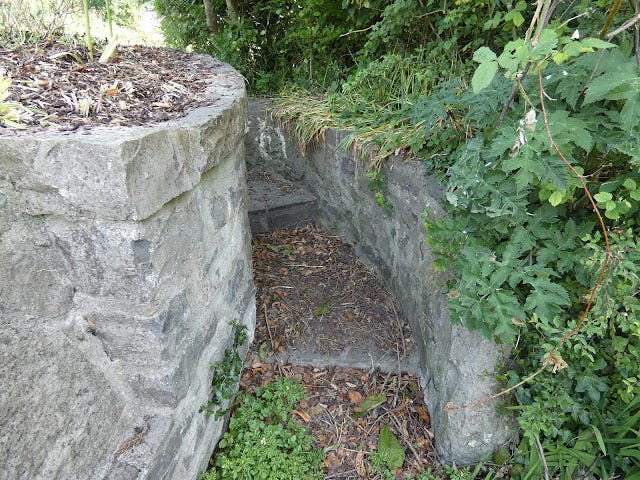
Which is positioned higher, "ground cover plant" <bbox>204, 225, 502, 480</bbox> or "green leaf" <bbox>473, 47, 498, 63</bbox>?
"green leaf" <bbox>473, 47, 498, 63</bbox>

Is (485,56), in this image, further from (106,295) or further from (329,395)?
(329,395)

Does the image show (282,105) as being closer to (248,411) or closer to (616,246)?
(248,411)

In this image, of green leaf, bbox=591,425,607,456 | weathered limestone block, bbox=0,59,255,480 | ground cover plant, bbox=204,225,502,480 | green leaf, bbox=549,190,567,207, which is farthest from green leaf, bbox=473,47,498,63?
ground cover plant, bbox=204,225,502,480

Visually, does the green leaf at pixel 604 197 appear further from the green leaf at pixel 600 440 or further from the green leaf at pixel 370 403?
the green leaf at pixel 370 403

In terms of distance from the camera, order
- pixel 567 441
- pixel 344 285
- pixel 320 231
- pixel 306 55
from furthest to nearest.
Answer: pixel 306 55
pixel 320 231
pixel 344 285
pixel 567 441

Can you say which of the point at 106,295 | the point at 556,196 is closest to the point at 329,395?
the point at 106,295

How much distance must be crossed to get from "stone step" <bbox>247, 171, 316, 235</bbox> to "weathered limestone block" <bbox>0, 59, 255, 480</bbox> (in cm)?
152

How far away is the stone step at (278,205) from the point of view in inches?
127

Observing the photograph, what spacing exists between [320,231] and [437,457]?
178 centimetres

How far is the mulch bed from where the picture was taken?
1.34m

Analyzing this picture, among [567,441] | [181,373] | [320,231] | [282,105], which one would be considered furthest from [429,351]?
[282,105]

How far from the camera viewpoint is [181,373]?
1512 millimetres

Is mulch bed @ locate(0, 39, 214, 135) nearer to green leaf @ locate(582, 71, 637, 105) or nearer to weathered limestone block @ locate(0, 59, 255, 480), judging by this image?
weathered limestone block @ locate(0, 59, 255, 480)

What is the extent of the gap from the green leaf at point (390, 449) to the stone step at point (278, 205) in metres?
→ 1.70
